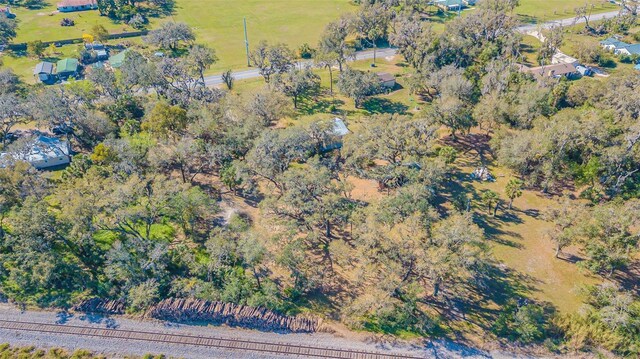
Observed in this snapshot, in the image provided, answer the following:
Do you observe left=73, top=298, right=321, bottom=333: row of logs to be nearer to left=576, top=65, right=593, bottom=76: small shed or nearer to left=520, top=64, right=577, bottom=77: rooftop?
left=520, top=64, right=577, bottom=77: rooftop

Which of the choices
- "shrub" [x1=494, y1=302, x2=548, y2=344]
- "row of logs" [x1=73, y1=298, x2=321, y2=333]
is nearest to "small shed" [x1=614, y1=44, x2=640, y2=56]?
"shrub" [x1=494, y1=302, x2=548, y2=344]

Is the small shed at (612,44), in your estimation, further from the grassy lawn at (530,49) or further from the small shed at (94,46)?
the small shed at (94,46)

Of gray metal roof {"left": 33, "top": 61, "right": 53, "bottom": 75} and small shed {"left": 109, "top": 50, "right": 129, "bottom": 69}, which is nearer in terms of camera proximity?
gray metal roof {"left": 33, "top": 61, "right": 53, "bottom": 75}

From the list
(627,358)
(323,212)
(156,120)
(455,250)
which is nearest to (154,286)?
(323,212)

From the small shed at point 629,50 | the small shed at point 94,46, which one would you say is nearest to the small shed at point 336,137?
the small shed at point 94,46

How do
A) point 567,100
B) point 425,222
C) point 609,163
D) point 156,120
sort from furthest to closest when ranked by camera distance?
point 567,100 < point 156,120 < point 609,163 < point 425,222

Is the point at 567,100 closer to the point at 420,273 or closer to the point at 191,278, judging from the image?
the point at 420,273
